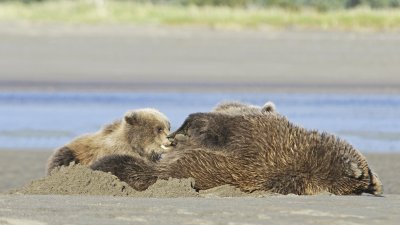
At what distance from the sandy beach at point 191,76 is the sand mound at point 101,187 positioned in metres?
0.05

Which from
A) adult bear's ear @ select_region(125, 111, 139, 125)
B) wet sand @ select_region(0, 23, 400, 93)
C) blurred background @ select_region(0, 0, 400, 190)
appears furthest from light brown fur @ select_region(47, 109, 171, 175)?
wet sand @ select_region(0, 23, 400, 93)

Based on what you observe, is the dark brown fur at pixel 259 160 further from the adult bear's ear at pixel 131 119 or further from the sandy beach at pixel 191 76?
the adult bear's ear at pixel 131 119

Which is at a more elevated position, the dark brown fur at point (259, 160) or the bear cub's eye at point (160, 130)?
the bear cub's eye at point (160, 130)

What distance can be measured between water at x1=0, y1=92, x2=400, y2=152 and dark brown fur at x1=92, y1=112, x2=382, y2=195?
5.60 meters

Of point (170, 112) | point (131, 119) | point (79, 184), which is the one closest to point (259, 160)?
point (79, 184)

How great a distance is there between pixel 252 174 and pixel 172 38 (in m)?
26.6

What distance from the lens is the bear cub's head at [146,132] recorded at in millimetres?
7098

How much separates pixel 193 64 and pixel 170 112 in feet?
31.9

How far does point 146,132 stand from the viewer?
714 cm

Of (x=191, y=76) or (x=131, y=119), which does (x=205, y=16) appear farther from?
(x=131, y=119)

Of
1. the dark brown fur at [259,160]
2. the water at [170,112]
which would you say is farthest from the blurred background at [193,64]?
the dark brown fur at [259,160]

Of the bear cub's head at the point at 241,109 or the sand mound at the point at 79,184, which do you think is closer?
the sand mound at the point at 79,184

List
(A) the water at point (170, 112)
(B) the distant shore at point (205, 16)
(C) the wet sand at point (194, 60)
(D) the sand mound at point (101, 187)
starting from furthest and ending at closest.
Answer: (B) the distant shore at point (205, 16) < (C) the wet sand at point (194, 60) < (A) the water at point (170, 112) < (D) the sand mound at point (101, 187)

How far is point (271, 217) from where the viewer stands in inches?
188
